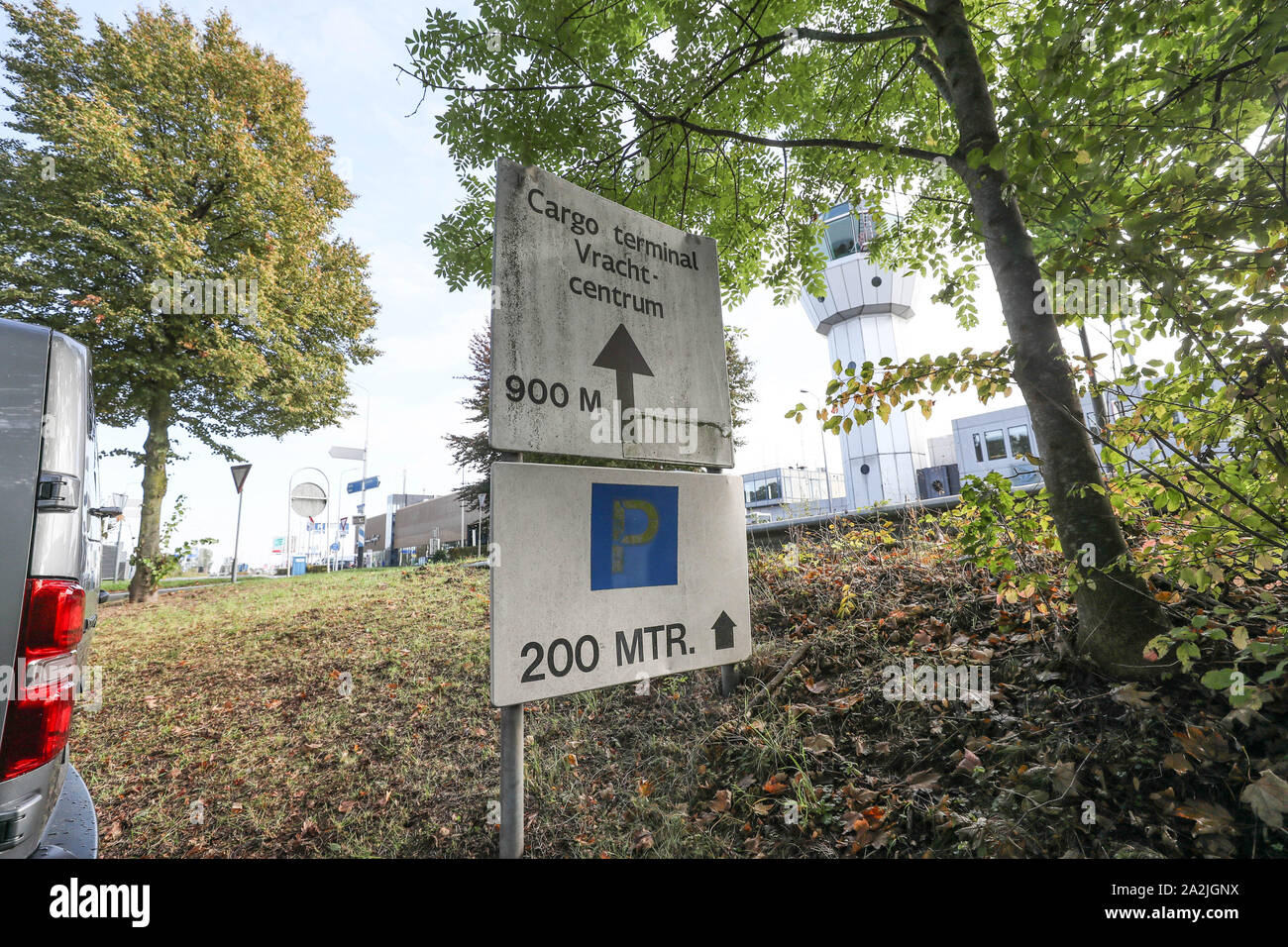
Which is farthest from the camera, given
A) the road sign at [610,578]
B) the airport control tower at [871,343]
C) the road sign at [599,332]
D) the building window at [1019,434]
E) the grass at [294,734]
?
the airport control tower at [871,343]

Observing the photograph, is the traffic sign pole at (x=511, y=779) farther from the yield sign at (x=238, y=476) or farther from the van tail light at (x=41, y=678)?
the yield sign at (x=238, y=476)

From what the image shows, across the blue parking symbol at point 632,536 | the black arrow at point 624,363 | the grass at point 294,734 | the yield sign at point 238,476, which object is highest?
the yield sign at point 238,476

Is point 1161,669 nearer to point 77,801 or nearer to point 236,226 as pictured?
point 77,801

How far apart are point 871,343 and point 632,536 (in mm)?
33364

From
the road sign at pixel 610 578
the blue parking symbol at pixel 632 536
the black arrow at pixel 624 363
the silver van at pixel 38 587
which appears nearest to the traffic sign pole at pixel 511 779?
the road sign at pixel 610 578

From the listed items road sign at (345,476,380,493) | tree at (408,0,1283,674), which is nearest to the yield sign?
tree at (408,0,1283,674)

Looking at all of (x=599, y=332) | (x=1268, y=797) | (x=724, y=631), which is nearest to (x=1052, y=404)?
(x=1268, y=797)

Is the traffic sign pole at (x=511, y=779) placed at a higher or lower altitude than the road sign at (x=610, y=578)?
lower

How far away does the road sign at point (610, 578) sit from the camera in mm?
2146

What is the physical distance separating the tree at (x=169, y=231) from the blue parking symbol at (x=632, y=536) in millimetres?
13462

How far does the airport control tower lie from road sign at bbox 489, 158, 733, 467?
26314 mm

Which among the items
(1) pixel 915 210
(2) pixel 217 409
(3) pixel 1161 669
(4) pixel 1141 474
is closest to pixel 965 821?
(3) pixel 1161 669

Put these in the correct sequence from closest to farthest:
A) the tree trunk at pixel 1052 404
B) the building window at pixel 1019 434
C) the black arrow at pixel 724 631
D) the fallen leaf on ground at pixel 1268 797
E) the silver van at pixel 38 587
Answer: the fallen leaf on ground at pixel 1268 797
the silver van at pixel 38 587
the tree trunk at pixel 1052 404
the black arrow at pixel 724 631
the building window at pixel 1019 434

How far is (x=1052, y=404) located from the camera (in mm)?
2875
